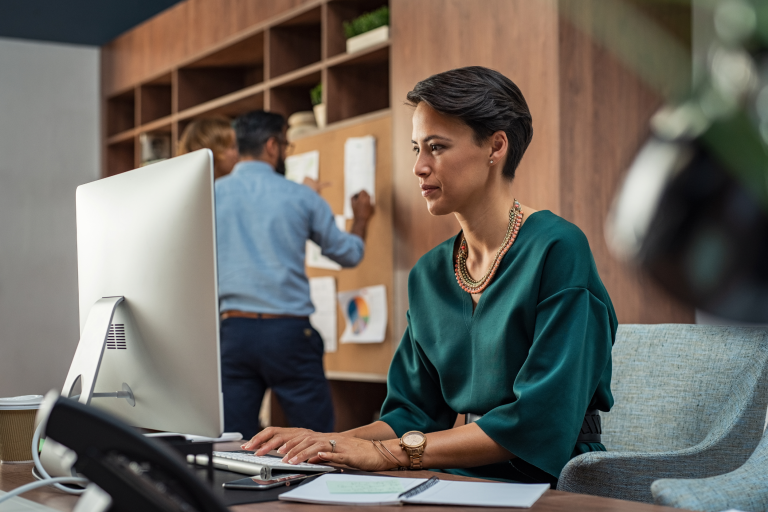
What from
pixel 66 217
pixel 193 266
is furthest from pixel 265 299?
pixel 66 217

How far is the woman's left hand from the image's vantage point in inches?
A: 46.0

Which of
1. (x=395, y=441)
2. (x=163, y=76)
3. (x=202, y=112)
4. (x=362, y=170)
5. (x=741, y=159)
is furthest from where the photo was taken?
(x=163, y=76)

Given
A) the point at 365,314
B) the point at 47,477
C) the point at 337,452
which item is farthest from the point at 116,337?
the point at 365,314

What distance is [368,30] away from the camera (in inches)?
124

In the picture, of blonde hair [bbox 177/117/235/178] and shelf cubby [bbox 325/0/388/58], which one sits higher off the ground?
shelf cubby [bbox 325/0/388/58]

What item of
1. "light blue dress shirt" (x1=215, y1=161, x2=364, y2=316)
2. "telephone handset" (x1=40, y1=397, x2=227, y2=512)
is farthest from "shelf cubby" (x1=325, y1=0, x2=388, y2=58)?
"telephone handset" (x1=40, y1=397, x2=227, y2=512)

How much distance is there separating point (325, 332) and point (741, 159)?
9.24 ft

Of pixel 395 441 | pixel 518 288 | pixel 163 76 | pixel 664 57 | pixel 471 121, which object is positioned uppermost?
pixel 163 76

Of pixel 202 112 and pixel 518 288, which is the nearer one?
pixel 518 288

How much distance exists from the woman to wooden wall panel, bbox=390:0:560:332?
90 centimetres

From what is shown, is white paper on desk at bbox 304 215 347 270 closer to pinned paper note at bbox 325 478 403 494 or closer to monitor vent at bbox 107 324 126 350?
monitor vent at bbox 107 324 126 350

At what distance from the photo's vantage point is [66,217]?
4961mm

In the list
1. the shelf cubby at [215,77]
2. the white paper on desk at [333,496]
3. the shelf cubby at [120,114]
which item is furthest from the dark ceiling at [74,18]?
the white paper on desk at [333,496]

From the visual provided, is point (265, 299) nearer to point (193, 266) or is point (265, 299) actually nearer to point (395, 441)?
point (395, 441)
